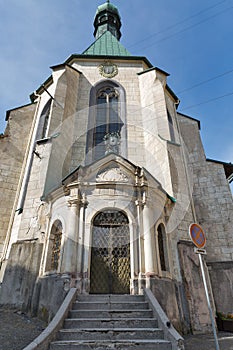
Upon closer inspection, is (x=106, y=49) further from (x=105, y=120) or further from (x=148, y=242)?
(x=148, y=242)

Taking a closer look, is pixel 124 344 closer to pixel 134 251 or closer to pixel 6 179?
pixel 134 251

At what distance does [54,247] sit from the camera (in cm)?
782

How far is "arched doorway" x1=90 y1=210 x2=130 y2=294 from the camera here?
719 cm

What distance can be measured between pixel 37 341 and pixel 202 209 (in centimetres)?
1011

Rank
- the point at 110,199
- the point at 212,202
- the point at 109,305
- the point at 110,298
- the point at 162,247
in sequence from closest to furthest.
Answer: the point at 109,305
the point at 110,298
the point at 110,199
the point at 162,247
the point at 212,202

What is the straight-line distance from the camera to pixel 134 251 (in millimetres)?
7047

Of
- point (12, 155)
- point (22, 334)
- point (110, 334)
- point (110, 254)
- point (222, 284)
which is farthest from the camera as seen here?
point (12, 155)

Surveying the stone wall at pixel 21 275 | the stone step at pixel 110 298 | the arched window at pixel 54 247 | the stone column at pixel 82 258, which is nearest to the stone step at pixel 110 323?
the stone step at pixel 110 298

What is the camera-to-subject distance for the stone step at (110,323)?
476 cm

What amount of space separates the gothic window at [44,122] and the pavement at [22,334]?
8.21 m

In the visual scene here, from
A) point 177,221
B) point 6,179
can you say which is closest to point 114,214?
point 177,221

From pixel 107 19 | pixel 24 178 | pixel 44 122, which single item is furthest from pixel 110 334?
pixel 107 19

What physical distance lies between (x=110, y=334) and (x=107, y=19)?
3021cm

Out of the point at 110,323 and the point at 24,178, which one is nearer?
the point at 110,323
